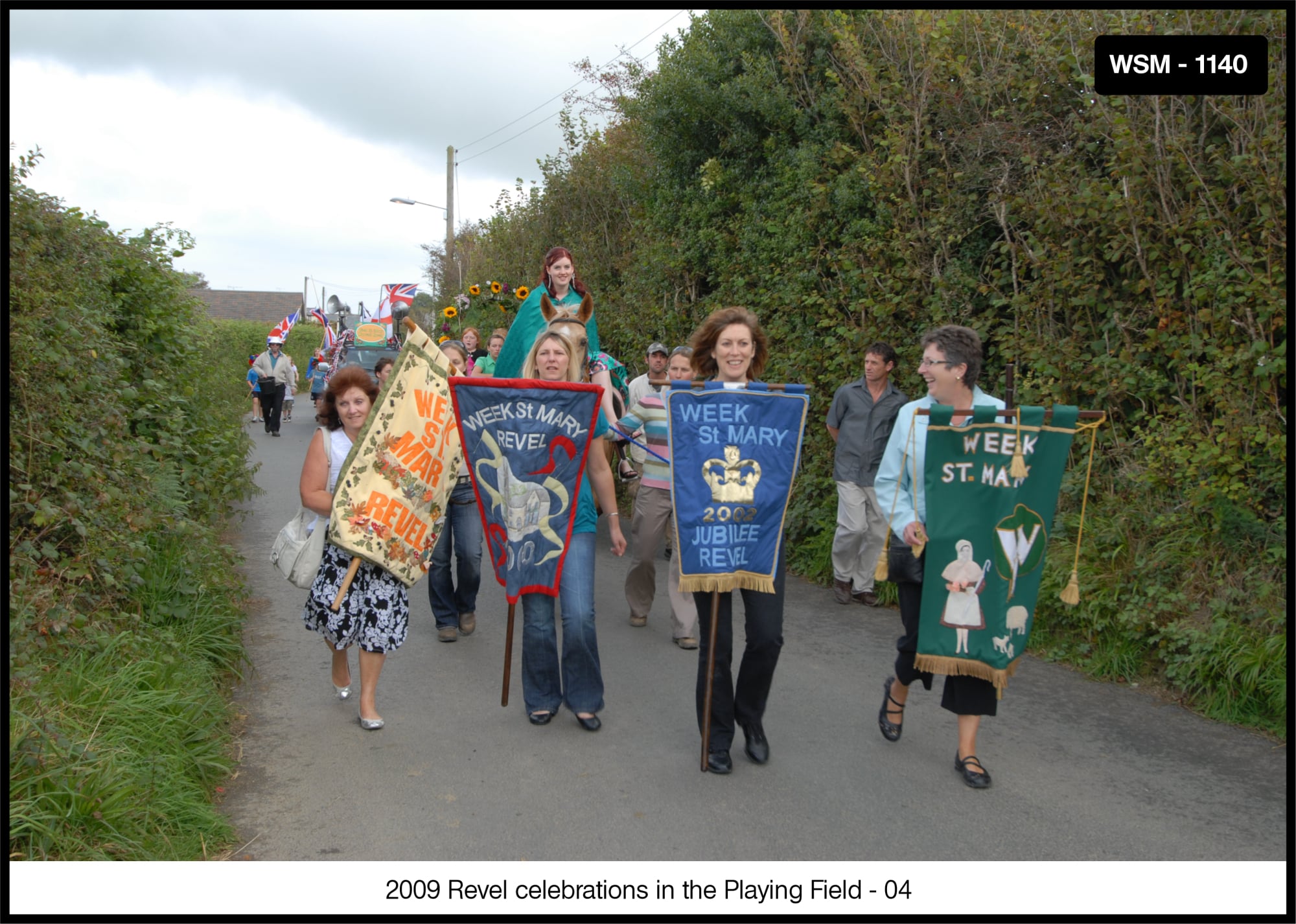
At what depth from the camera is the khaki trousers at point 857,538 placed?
24.9 ft

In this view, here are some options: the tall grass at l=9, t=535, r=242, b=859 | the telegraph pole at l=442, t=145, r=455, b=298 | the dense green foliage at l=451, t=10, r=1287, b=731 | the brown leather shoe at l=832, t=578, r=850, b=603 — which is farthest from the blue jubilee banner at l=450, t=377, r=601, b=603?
the telegraph pole at l=442, t=145, r=455, b=298

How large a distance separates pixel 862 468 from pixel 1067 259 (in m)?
2.04

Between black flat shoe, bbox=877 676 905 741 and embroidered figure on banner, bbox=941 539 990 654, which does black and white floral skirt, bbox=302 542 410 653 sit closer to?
black flat shoe, bbox=877 676 905 741

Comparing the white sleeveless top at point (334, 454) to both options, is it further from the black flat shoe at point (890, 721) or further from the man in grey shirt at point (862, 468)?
the man in grey shirt at point (862, 468)

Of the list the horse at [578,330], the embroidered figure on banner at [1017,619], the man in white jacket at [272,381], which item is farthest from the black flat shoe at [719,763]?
the man in white jacket at [272,381]

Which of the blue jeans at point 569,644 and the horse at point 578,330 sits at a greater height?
the horse at point 578,330

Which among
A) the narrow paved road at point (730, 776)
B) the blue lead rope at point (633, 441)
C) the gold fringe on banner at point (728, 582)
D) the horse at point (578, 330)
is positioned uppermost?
the horse at point (578, 330)

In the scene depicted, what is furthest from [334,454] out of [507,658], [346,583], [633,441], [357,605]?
[633,441]

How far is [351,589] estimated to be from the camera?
4.93 metres

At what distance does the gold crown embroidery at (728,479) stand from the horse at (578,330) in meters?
0.69

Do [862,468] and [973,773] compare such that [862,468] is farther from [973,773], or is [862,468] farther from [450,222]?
[450,222]

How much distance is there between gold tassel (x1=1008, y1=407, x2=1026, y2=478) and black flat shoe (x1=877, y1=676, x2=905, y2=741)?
1.25 meters

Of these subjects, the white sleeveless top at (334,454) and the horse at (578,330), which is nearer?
the white sleeveless top at (334,454)

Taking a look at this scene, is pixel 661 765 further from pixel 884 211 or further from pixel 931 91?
pixel 931 91
